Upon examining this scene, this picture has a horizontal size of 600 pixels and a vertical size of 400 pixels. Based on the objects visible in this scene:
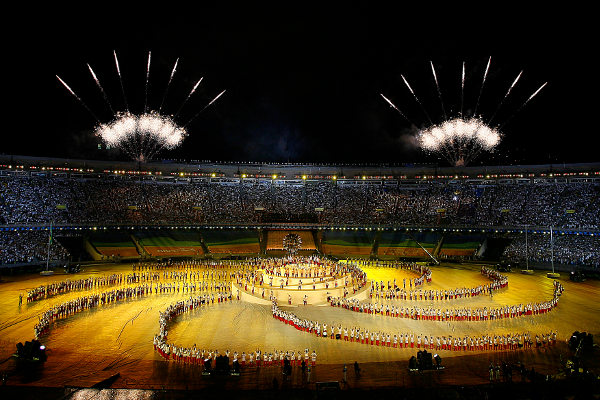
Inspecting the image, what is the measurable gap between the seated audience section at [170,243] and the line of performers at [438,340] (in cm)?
3266

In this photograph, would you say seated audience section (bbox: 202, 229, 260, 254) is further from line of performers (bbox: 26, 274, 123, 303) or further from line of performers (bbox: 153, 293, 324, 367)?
line of performers (bbox: 153, 293, 324, 367)

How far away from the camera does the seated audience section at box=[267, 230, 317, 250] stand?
5262cm

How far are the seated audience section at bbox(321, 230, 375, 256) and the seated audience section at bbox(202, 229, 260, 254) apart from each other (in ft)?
33.8

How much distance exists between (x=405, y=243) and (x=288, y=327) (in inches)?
1321

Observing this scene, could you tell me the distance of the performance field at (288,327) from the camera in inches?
620

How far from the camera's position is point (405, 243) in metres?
52.0

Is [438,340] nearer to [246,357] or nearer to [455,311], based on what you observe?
[455,311]

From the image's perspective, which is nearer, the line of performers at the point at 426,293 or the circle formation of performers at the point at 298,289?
the circle formation of performers at the point at 298,289

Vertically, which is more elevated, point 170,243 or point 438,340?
point 170,243

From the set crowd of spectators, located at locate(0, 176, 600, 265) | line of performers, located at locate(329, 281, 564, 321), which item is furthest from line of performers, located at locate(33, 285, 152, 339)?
crowd of spectators, located at locate(0, 176, 600, 265)

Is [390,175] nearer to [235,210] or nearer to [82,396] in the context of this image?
[235,210]

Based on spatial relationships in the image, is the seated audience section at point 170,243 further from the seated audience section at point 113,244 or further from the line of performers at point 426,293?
the line of performers at point 426,293

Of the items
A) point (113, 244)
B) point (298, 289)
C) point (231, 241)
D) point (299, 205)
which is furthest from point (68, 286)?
point (299, 205)

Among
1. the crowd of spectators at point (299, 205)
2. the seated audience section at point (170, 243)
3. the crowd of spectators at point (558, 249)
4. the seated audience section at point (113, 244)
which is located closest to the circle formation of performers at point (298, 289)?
the seated audience section at point (170, 243)
